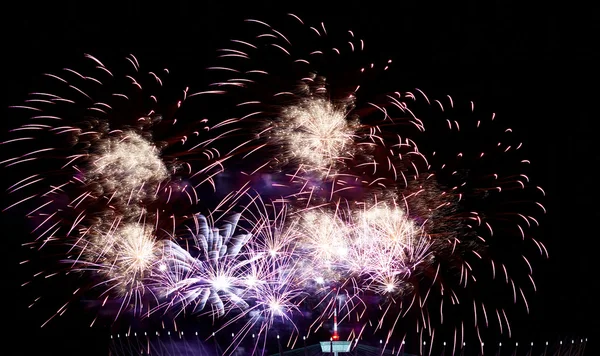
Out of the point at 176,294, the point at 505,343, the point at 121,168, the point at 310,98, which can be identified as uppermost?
the point at 310,98

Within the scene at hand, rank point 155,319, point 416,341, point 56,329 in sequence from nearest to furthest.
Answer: point 416,341 → point 155,319 → point 56,329

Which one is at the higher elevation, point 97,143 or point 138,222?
point 97,143

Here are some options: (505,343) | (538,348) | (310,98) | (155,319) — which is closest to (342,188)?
(310,98)

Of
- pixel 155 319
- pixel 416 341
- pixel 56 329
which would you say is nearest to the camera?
pixel 416 341

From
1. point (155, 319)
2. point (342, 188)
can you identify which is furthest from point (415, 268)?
point (155, 319)

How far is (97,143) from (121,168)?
791 mm

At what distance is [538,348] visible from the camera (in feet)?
62.3

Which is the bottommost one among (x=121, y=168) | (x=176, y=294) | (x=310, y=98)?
(x=176, y=294)

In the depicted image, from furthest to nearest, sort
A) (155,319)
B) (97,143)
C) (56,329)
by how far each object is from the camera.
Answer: (56,329) → (155,319) → (97,143)

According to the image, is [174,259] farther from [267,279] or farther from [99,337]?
[99,337]

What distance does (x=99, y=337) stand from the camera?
28.3 meters

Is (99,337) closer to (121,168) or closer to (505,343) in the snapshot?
(121,168)

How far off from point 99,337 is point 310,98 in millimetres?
17173

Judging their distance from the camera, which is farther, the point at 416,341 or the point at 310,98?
the point at 416,341
